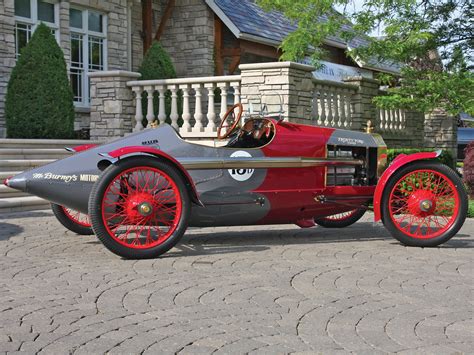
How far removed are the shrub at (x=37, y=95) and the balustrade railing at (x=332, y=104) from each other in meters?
4.86

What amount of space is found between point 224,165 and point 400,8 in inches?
338

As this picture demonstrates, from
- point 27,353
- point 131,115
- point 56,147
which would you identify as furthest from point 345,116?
point 27,353

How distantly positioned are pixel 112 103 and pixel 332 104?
454cm

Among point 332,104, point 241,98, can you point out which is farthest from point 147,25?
point 241,98

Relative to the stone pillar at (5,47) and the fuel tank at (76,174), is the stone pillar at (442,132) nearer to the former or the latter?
the stone pillar at (5,47)

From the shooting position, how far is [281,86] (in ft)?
36.8

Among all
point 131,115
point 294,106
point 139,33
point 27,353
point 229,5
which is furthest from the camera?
point 229,5

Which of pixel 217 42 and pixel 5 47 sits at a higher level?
pixel 217 42

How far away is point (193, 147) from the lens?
Result: 616 centimetres

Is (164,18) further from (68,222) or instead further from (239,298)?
(239,298)

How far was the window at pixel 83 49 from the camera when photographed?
1588 centimetres

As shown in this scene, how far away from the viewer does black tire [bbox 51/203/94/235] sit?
22.7 feet

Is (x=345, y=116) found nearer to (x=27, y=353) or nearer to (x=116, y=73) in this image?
(x=116, y=73)

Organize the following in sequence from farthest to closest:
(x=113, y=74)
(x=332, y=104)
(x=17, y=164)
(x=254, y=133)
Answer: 1. (x=332, y=104)
2. (x=113, y=74)
3. (x=17, y=164)
4. (x=254, y=133)
